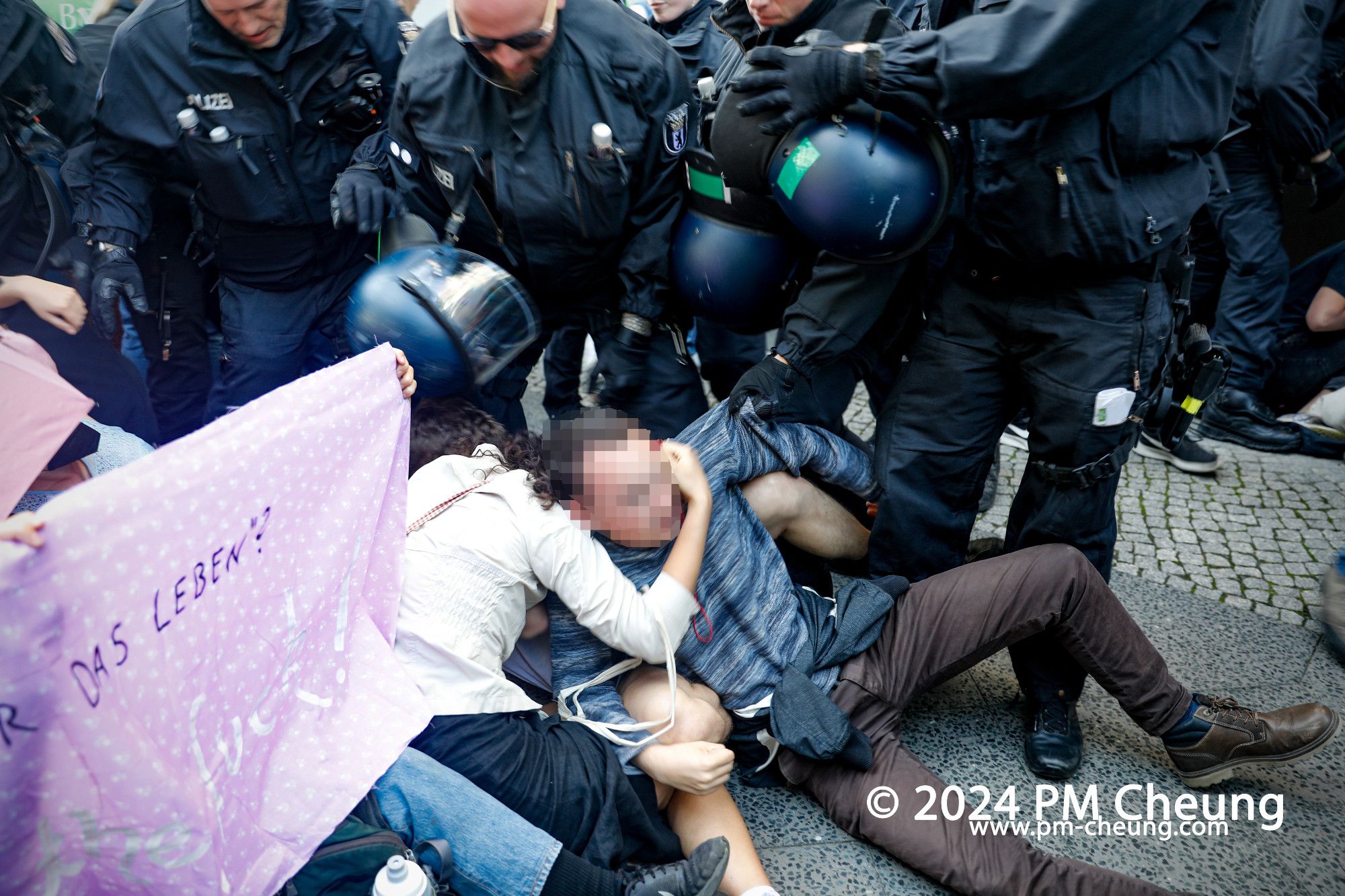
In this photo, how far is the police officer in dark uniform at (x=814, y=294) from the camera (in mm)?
2189

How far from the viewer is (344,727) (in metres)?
1.60

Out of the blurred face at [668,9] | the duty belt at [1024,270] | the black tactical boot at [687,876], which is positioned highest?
the blurred face at [668,9]

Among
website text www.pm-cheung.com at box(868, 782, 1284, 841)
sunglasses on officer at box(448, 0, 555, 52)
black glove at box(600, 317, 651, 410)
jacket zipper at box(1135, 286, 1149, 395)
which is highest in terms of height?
sunglasses on officer at box(448, 0, 555, 52)

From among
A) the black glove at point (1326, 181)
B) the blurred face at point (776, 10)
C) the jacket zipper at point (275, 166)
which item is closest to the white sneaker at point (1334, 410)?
the black glove at point (1326, 181)

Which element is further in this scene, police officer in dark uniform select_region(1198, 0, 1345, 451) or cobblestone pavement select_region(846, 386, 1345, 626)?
police officer in dark uniform select_region(1198, 0, 1345, 451)

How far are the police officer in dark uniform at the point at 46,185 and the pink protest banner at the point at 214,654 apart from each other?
1382mm

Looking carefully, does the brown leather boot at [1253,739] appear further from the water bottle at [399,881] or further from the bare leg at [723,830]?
the water bottle at [399,881]

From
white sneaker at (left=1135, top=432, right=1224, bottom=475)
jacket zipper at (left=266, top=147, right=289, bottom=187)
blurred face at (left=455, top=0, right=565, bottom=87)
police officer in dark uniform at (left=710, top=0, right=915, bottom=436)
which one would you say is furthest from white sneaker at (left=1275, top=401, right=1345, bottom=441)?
jacket zipper at (left=266, top=147, right=289, bottom=187)

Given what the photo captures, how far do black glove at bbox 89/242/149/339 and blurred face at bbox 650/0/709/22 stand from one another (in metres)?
2.40

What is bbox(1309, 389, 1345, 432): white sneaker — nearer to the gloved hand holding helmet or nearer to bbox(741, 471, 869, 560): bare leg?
bbox(741, 471, 869, 560): bare leg

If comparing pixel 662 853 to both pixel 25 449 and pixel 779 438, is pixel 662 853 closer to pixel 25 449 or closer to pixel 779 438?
pixel 779 438

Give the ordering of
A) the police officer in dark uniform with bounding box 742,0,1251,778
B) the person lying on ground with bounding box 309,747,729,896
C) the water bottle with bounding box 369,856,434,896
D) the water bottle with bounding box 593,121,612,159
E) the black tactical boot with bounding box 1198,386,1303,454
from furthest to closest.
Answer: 1. the black tactical boot with bounding box 1198,386,1303,454
2. the water bottle with bounding box 593,121,612,159
3. the police officer in dark uniform with bounding box 742,0,1251,778
4. the person lying on ground with bounding box 309,747,729,896
5. the water bottle with bounding box 369,856,434,896

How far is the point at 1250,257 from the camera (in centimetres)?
377

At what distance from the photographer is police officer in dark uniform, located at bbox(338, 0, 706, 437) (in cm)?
243
